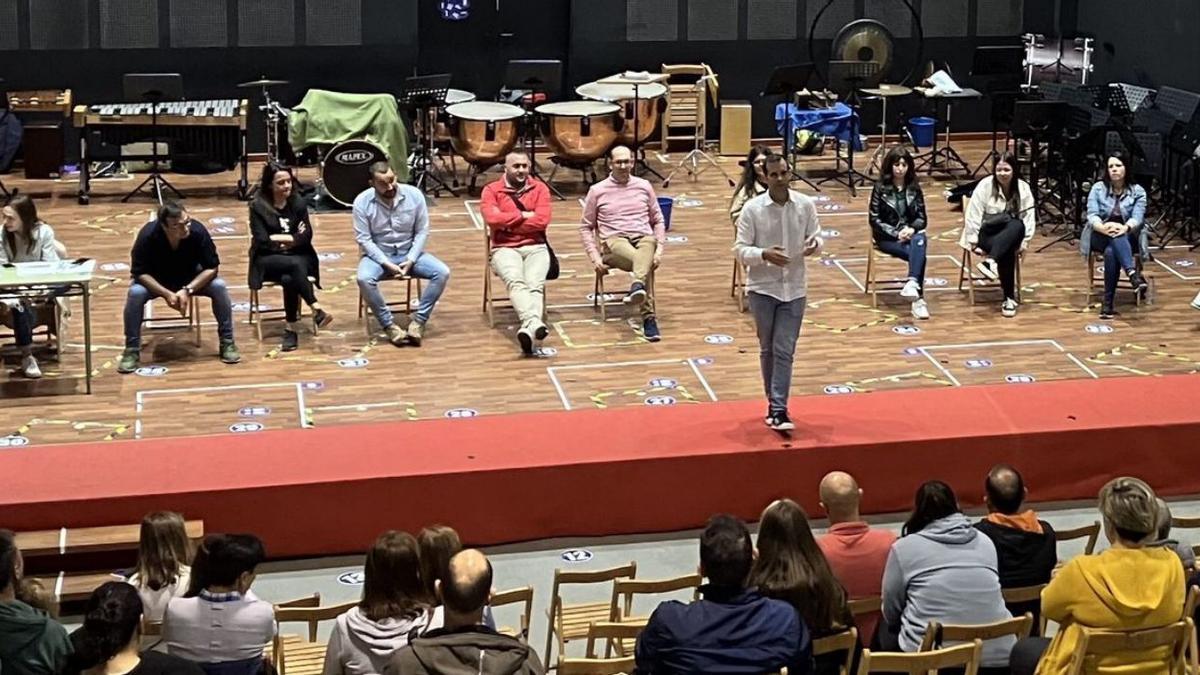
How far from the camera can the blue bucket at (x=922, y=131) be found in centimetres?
1617

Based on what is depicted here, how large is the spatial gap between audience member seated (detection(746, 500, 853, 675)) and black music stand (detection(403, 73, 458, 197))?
28.6 ft

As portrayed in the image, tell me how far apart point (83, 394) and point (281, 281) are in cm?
137

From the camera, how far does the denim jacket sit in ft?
36.2

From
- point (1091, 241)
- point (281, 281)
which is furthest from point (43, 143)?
point (1091, 241)

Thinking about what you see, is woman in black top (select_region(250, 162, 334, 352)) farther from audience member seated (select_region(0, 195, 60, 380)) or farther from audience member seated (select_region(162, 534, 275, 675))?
audience member seated (select_region(162, 534, 275, 675))

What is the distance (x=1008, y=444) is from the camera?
8.00 meters

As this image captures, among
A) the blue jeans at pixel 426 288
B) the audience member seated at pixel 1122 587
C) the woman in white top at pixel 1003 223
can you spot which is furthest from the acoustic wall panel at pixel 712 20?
the audience member seated at pixel 1122 587

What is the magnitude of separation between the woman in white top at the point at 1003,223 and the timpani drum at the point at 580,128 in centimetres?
381

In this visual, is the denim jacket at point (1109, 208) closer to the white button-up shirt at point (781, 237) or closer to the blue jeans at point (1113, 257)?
the blue jeans at point (1113, 257)


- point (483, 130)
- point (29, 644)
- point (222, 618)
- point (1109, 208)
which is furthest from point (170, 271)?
point (1109, 208)

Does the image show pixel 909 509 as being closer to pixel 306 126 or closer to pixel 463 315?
pixel 463 315

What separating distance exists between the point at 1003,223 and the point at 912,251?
600mm

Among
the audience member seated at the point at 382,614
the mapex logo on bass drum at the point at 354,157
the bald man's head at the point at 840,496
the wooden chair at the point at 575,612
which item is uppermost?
the mapex logo on bass drum at the point at 354,157

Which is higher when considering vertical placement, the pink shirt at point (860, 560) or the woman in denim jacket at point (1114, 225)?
the woman in denim jacket at point (1114, 225)
